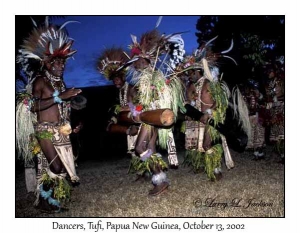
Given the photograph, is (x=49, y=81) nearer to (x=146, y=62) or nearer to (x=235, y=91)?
(x=146, y=62)

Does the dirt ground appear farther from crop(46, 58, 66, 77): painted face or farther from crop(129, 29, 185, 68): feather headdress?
crop(129, 29, 185, 68): feather headdress

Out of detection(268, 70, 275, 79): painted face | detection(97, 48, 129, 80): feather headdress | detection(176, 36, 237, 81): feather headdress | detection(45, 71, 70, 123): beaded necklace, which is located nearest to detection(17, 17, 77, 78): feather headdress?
detection(45, 71, 70, 123): beaded necklace

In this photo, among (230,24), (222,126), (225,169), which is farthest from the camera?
(230,24)

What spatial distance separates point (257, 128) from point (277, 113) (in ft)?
2.70

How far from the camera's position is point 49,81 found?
3.89 meters

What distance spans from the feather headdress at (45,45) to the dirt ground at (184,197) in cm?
192

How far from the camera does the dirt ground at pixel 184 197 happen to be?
3.57 metres

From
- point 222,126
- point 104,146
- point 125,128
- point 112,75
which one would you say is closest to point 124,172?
point 125,128

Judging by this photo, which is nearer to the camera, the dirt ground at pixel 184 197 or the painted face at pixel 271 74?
the dirt ground at pixel 184 197

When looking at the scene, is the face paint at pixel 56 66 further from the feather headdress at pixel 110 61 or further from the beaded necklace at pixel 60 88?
the feather headdress at pixel 110 61

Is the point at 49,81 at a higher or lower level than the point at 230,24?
lower

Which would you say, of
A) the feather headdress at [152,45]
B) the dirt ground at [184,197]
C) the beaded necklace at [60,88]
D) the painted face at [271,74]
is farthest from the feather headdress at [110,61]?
the painted face at [271,74]

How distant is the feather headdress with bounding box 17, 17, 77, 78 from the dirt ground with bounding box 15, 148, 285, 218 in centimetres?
192

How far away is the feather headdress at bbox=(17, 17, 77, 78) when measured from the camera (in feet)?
12.8
